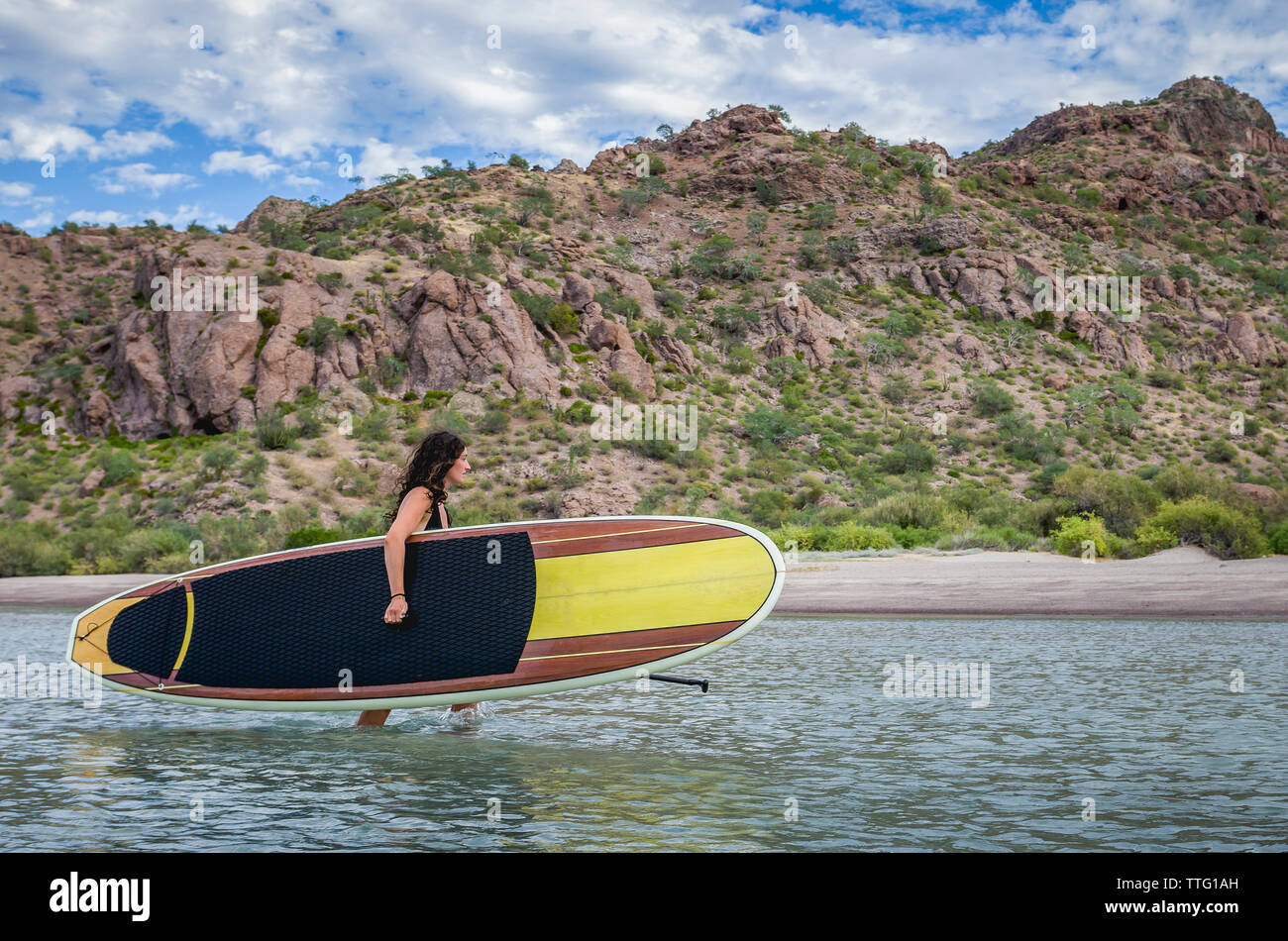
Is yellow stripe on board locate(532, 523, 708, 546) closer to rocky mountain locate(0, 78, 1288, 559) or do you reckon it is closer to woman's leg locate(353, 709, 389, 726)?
woman's leg locate(353, 709, 389, 726)

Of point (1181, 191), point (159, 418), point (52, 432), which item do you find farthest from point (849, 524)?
point (1181, 191)

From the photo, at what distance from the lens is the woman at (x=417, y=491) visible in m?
6.60

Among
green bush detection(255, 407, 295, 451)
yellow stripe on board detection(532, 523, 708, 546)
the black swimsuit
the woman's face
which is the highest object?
green bush detection(255, 407, 295, 451)

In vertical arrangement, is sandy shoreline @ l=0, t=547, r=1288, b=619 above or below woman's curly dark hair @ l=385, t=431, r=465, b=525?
below

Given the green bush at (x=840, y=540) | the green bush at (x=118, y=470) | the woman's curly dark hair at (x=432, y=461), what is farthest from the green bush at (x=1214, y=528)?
the green bush at (x=118, y=470)

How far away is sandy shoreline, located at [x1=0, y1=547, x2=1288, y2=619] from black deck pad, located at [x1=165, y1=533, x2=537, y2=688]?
34.2 ft

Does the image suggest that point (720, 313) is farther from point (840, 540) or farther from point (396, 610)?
point (396, 610)

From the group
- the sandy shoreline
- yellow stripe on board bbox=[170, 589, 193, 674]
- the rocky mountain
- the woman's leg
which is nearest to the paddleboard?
the woman's leg

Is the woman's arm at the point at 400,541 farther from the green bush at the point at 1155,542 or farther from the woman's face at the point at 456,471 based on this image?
the green bush at the point at 1155,542

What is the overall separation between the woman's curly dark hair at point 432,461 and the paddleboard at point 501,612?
1.30 ft

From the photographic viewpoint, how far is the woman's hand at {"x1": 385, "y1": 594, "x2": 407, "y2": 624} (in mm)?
6668

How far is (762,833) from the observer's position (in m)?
4.69

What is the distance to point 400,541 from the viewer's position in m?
6.56
